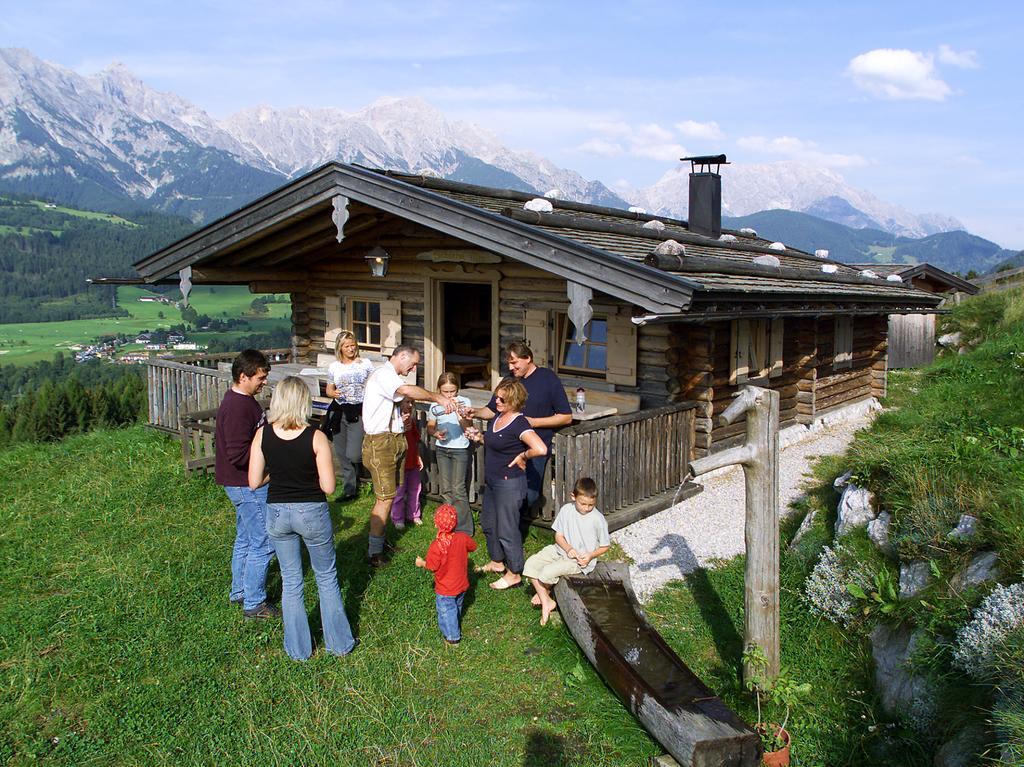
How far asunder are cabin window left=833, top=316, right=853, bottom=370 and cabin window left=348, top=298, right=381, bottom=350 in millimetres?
7906

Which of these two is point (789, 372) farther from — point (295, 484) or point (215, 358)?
point (215, 358)

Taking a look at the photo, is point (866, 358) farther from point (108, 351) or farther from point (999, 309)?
point (108, 351)

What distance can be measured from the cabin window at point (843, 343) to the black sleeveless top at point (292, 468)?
11.0 metres

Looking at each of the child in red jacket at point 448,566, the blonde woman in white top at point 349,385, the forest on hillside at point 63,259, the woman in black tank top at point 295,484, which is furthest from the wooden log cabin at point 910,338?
the forest on hillside at point 63,259

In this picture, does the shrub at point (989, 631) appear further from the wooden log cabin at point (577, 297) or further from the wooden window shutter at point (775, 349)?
the wooden window shutter at point (775, 349)

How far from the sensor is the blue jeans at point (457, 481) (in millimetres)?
7191

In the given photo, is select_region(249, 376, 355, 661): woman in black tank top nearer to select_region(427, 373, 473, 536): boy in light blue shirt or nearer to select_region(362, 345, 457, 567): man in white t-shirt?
select_region(362, 345, 457, 567): man in white t-shirt

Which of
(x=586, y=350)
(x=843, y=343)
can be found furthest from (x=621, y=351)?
(x=843, y=343)

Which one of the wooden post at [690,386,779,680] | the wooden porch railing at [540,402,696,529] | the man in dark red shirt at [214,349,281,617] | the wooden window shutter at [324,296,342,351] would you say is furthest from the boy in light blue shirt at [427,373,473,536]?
the wooden window shutter at [324,296,342,351]

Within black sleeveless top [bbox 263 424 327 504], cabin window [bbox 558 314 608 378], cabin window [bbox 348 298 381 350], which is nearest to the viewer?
black sleeveless top [bbox 263 424 327 504]

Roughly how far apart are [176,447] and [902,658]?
987 cm

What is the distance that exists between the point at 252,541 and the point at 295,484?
3.51ft

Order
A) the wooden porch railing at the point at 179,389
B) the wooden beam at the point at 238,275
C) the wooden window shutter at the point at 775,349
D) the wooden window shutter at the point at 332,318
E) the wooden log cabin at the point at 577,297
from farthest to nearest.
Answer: the wooden window shutter at the point at 332,318 < the wooden beam at the point at 238,275 < the wooden window shutter at the point at 775,349 < the wooden porch railing at the point at 179,389 < the wooden log cabin at the point at 577,297

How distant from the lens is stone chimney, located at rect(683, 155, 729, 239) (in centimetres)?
1425
